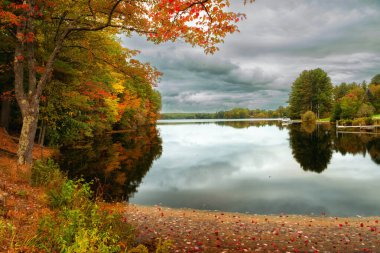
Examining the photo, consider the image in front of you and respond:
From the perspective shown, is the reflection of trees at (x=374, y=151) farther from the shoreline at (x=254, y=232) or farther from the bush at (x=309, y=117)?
the bush at (x=309, y=117)

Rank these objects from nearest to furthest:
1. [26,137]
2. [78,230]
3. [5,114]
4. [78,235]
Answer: [78,235], [78,230], [26,137], [5,114]

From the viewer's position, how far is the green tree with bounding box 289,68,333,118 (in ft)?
396

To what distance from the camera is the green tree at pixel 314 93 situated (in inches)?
4749

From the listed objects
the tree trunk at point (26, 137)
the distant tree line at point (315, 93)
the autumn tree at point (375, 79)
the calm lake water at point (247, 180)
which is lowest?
the calm lake water at point (247, 180)

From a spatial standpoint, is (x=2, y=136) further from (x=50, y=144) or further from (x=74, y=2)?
(x=74, y=2)

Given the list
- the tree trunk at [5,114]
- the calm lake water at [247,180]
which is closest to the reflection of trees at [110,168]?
the calm lake water at [247,180]

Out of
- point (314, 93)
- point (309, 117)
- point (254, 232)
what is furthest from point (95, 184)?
point (314, 93)

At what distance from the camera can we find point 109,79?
4122 cm

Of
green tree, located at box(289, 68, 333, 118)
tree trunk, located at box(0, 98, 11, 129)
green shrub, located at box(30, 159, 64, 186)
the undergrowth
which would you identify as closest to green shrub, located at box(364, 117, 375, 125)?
green tree, located at box(289, 68, 333, 118)

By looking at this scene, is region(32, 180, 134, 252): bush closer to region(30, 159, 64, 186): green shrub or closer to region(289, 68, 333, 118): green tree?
region(30, 159, 64, 186): green shrub

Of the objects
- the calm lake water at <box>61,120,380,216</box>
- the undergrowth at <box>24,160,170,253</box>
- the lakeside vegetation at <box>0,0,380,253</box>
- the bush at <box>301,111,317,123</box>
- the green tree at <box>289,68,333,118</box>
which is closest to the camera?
the undergrowth at <box>24,160,170,253</box>

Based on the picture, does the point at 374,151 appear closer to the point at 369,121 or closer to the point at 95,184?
the point at 95,184

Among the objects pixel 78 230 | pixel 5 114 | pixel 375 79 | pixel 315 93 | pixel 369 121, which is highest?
pixel 375 79

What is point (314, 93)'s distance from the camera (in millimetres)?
122312
